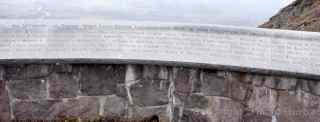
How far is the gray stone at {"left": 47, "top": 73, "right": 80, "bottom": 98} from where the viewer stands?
4348mm

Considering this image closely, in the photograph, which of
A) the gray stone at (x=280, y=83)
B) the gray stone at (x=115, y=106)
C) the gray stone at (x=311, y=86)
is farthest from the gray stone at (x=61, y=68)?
the gray stone at (x=311, y=86)

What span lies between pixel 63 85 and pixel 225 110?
5.49 feet

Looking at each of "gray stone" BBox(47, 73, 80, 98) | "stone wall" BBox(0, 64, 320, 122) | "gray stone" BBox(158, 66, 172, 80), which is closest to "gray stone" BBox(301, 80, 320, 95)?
"stone wall" BBox(0, 64, 320, 122)

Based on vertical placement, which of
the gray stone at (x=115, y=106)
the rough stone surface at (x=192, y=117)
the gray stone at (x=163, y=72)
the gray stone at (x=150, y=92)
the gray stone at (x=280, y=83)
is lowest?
the rough stone surface at (x=192, y=117)

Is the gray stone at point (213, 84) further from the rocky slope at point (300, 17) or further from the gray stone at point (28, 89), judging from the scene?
the rocky slope at point (300, 17)

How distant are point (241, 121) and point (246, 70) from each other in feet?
2.04

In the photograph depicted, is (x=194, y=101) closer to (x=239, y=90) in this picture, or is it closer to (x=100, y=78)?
(x=239, y=90)

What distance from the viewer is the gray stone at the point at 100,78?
4379mm

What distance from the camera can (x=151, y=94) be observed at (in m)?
4.48

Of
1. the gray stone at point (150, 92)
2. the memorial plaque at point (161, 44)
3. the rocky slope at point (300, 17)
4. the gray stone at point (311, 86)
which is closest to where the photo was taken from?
the memorial plaque at point (161, 44)

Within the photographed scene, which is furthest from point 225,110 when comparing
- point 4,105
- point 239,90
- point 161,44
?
point 4,105

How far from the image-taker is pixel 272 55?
416 cm

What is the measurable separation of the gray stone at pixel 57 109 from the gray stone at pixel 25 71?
0.90ft

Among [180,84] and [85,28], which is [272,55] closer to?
[180,84]
